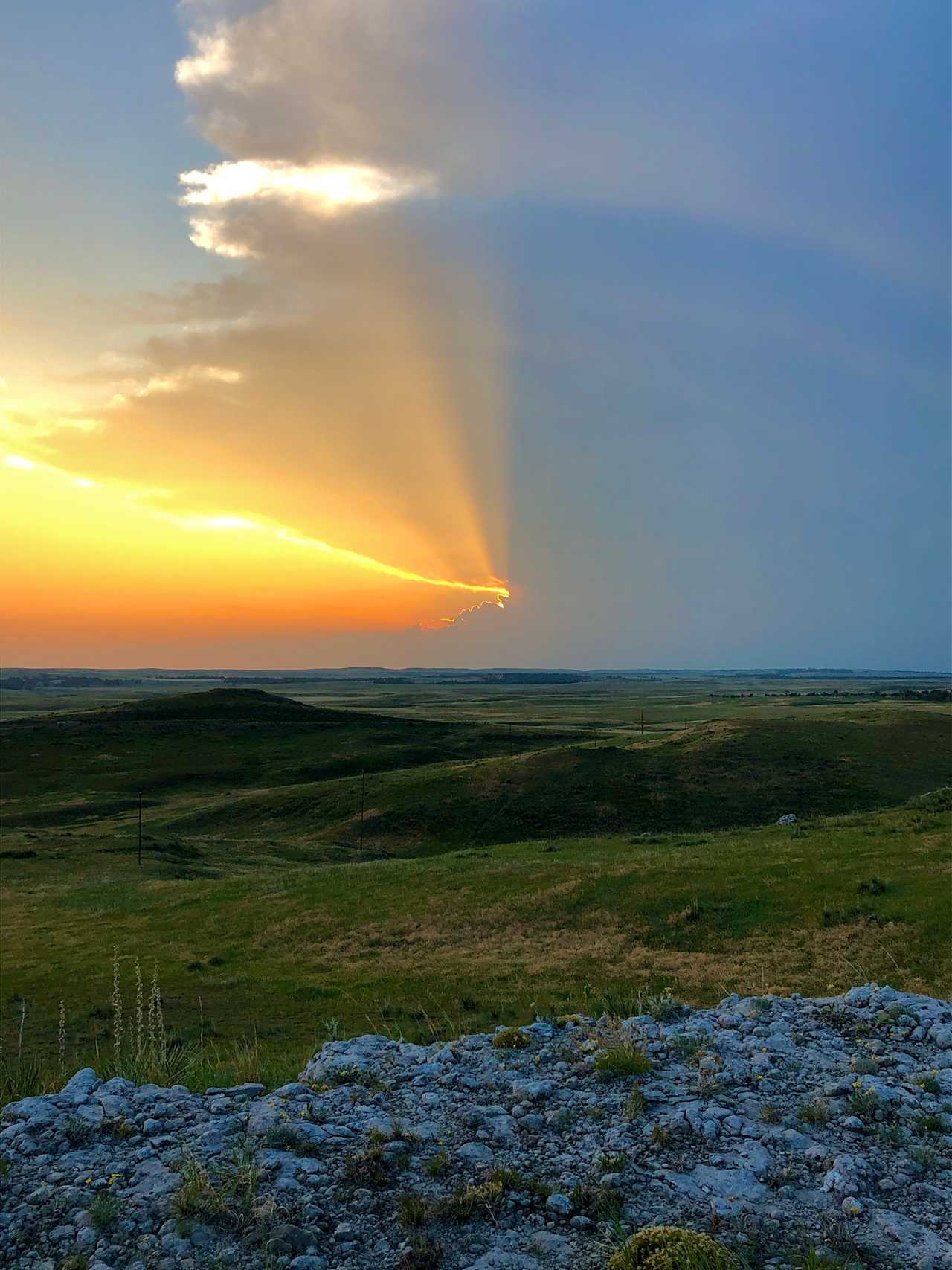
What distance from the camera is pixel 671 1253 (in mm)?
5910

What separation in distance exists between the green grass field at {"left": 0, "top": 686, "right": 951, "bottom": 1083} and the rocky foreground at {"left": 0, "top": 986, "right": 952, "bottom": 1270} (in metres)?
2.57

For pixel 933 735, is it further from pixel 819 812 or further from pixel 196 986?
pixel 196 986

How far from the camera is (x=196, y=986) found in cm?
2392

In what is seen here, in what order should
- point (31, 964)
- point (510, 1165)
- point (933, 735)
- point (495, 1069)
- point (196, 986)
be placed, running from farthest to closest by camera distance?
point (933, 735) < point (31, 964) < point (196, 986) < point (495, 1069) < point (510, 1165)

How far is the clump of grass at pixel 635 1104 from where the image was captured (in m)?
8.11

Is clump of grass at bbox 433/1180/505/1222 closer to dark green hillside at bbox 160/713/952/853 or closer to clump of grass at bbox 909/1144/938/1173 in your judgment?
clump of grass at bbox 909/1144/938/1173

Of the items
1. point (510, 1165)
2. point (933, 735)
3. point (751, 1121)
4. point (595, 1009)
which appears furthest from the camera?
point (933, 735)

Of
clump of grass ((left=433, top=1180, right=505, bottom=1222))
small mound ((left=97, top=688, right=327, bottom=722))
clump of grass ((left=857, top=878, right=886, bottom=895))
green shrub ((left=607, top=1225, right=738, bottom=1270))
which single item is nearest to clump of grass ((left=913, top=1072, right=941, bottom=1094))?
green shrub ((left=607, top=1225, right=738, bottom=1270))

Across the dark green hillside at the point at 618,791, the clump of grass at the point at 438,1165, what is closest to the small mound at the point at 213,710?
the dark green hillside at the point at 618,791

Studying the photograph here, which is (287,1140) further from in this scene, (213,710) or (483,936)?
(213,710)

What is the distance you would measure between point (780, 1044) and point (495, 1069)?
158 inches

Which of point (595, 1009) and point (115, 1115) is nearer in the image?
point (115, 1115)

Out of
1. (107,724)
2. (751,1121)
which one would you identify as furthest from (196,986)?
(107,724)

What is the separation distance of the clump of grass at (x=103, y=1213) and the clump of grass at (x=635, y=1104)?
535 centimetres
